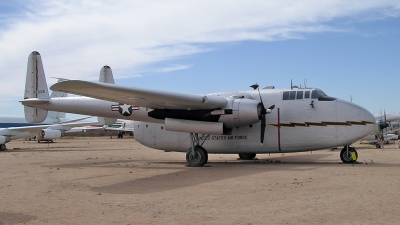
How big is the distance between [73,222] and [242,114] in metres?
9.71

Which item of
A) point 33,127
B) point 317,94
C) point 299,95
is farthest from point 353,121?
point 33,127

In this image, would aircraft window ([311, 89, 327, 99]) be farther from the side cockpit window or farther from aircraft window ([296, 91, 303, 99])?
aircraft window ([296, 91, 303, 99])

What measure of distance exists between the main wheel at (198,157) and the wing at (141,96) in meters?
1.78

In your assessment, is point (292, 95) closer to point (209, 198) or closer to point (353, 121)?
point (353, 121)

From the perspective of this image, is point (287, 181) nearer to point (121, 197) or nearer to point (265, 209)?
point (265, 209)

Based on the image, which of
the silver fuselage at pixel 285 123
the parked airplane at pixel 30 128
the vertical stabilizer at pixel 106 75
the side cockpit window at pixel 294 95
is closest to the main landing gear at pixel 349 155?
the silver fuselage at pixel 285 123

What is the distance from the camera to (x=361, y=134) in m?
15.6

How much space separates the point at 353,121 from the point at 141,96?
828cm

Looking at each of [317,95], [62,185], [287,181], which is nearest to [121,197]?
[62,185]

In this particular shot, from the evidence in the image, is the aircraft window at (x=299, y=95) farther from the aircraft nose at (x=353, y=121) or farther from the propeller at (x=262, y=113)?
the aircraft nose at (x=353, y=121)

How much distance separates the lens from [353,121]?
1567 centimetres

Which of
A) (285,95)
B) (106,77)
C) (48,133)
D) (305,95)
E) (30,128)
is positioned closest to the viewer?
(305,95)

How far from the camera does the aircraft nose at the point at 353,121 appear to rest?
1557 cm

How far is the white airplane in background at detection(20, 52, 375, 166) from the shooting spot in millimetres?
15523
